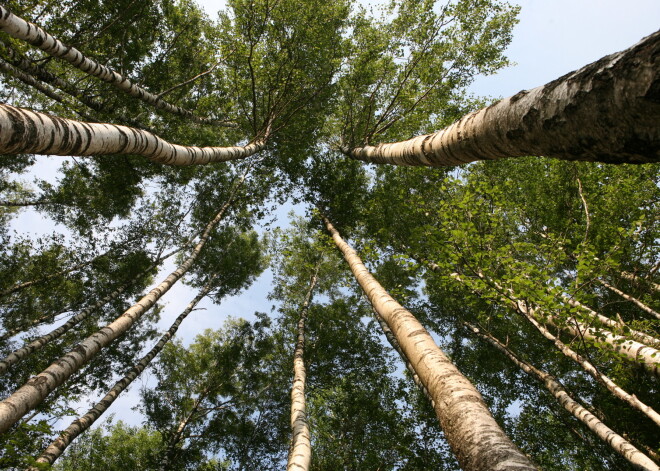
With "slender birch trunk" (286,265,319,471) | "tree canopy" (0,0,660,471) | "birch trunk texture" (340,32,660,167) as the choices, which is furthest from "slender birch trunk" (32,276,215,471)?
"birch trunk texture" (340,32,660,167)

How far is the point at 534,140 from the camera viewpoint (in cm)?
150

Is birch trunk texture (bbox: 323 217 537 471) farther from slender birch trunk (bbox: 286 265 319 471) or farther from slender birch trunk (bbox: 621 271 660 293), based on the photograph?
slender birch trunk (bbox: 621 271 660 293)

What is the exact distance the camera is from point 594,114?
1.13m

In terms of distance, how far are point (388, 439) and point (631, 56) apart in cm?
1360

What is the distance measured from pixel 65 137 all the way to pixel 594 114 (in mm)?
3265

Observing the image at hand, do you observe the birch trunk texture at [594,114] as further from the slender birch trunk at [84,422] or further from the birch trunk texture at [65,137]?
the slender birch trunk at [84,422]

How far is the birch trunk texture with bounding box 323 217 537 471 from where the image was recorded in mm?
1627

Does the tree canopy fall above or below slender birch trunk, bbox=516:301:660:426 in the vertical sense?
above

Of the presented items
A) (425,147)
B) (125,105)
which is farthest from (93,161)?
(425,147)

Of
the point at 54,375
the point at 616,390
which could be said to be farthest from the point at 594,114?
the point at 54,375

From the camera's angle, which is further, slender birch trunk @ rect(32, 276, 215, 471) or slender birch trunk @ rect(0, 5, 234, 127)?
slender birch trunk @ rect(32, 276, 215, 471)

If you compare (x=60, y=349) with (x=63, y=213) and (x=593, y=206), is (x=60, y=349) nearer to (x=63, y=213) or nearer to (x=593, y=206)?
(x=63, y=213)

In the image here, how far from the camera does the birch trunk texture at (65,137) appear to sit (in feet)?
6.43

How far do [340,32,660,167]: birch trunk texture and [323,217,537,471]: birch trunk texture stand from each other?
1502 mm
